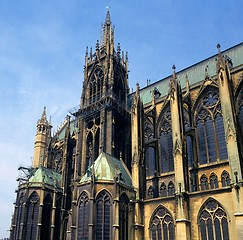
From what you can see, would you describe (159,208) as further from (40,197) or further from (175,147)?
(40,197)

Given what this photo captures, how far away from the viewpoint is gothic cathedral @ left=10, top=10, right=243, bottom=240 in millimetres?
27734

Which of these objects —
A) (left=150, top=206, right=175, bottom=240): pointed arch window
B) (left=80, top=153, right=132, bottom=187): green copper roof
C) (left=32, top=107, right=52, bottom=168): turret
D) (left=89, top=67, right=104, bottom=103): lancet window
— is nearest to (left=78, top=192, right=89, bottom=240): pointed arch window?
(left=80, top=153, right=132, bottom=187): green copper roof

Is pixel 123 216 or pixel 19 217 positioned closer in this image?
pixel 123 216

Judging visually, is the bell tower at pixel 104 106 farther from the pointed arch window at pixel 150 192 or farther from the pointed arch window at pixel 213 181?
the pointed arch window at pixel 213 181

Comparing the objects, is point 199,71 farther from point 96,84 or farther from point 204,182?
point 204,182

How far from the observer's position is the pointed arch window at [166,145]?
1416 inches

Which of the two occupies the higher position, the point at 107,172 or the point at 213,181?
the point at 107,172

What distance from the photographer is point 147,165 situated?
3809 cm

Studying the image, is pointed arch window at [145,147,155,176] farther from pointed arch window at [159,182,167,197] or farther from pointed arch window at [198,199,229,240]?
pointed arch window at [198,199,229,240]

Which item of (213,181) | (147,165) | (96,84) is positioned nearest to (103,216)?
(147,165)

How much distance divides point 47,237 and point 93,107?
17762 millimetres

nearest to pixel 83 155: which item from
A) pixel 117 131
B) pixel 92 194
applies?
pixel 117 131

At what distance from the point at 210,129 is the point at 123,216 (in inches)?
512

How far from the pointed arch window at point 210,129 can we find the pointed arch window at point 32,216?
68.3 ft
